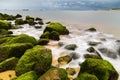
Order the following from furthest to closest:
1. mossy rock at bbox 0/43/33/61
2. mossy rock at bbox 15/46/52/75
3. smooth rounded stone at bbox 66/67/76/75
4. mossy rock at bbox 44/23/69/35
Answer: mossy rock at bbox 44/23/69/35, mossy rock at bbox 0/43/33/61, smooth rounded stone at bbox 66/67/76/75, mossy rock at bbox 15/46/52/75

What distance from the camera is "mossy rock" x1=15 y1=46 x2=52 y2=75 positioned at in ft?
32.1

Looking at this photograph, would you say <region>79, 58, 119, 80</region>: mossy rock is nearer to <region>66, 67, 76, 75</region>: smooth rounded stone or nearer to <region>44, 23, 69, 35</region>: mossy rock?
<region>66, 67, 76, 75</region>: smooth rounded stone

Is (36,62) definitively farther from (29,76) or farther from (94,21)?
(94,21)

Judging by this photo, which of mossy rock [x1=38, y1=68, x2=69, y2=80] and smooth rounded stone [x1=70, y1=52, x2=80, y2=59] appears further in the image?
smooth rounded stone [x1=70, y1=52, x2=80, y2=59]

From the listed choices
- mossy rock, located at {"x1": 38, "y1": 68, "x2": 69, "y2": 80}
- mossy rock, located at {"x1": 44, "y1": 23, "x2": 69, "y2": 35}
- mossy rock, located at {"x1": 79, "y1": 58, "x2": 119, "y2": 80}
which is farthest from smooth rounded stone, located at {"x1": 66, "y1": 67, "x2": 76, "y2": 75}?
mossy rock, located at {"x1": 44, "y1": 23, "x2": 69, "y2": 35}

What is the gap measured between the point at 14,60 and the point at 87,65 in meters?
3.98

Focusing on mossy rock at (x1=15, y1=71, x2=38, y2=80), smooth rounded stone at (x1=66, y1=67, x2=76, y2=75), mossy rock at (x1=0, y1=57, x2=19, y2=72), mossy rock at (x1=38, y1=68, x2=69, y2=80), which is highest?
mossy rock at (x1=38, y1=68, x2=69, y2=80)

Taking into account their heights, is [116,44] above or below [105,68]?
below

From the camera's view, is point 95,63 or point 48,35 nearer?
point 95,63

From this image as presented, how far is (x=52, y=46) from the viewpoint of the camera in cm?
1666

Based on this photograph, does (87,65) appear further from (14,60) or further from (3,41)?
(3,41)

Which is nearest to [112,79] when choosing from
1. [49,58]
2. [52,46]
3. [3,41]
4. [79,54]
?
[49,58]

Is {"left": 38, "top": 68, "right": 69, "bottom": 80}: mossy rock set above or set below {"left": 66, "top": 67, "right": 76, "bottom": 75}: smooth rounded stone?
above

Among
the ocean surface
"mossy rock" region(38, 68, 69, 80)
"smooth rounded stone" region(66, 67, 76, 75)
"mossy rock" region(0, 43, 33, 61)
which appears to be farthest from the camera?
the ocean surface
